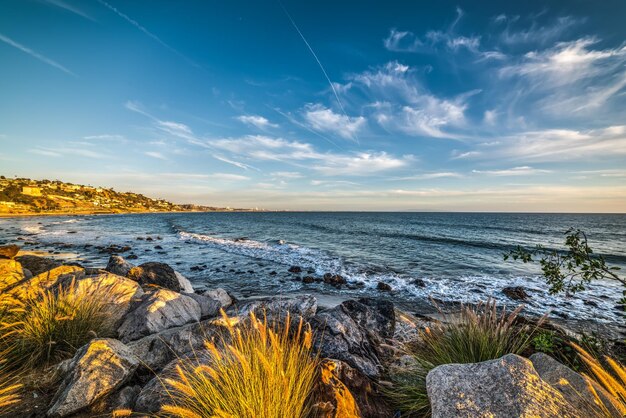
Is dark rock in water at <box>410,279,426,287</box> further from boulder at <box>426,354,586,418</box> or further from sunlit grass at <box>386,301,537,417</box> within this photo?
boulder at <box>426,354,586,418</box>

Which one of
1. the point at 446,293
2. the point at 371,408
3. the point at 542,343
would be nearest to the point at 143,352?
the point at 371,408

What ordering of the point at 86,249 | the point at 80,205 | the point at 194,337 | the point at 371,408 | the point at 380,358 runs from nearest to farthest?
the point at 371,408
the point at 380,358
the point at 194,337
the point at 86,249
the point at 80,205

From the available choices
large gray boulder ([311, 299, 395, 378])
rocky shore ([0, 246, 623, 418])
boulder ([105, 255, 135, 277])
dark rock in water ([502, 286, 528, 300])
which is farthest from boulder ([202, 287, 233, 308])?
dark rock in water ([502, 286, 528, 300])

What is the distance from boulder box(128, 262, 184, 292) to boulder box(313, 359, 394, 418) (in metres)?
11.2

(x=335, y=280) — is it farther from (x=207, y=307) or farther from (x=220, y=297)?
(x=207, y=307)

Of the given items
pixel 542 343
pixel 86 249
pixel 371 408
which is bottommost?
pixel 86 249

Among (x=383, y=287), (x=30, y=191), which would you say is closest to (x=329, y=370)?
(x=383, y=287)

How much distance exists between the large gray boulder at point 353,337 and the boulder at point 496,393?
179 cm

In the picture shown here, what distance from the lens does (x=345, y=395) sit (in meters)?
3.21

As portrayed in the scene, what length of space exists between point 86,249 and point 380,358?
3518 cm

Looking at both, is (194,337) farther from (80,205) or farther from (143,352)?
(80,205)

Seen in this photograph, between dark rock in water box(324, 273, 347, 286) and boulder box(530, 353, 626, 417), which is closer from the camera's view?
boulder box(530, 353, 626, 417)

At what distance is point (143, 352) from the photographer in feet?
A: 17.8

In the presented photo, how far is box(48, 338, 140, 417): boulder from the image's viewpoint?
3742 mm
